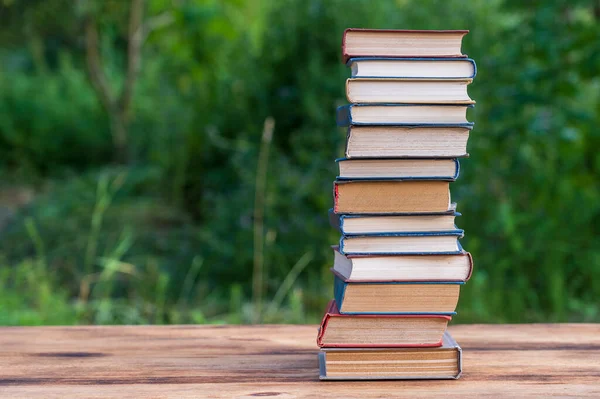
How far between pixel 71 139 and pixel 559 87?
14.1ft

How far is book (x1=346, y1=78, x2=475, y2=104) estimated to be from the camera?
101 centimetres

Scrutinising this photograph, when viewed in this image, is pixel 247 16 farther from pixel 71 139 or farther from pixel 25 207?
pixel 25 207

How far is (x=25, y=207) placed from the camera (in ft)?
15.3

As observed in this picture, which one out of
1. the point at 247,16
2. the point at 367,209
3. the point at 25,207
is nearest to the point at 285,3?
the point at 25,207

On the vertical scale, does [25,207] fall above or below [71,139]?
below

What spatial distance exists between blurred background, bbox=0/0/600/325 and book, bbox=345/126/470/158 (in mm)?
1336

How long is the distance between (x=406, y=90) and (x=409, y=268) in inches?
9.8

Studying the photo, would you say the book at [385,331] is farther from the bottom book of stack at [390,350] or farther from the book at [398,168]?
the book at [398,168]

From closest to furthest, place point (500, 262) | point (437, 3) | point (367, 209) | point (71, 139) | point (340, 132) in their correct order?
point (367, 209) → point (500, 262) → point (340, 132) → point (437, 3) → point (71, 139)

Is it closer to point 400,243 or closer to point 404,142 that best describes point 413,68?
point 404,142

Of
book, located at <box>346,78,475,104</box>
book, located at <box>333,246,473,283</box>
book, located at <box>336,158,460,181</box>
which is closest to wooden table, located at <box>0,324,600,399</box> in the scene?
book, located at <box>333,246,473,283</box>

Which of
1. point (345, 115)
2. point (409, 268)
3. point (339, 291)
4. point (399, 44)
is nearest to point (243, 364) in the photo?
point (339, 291)

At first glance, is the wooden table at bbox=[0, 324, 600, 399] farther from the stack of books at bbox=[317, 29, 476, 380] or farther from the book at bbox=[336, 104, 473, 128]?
the book at bbox=[336, 104, 473, 128]

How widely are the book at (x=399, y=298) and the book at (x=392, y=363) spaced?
2.3 inches
